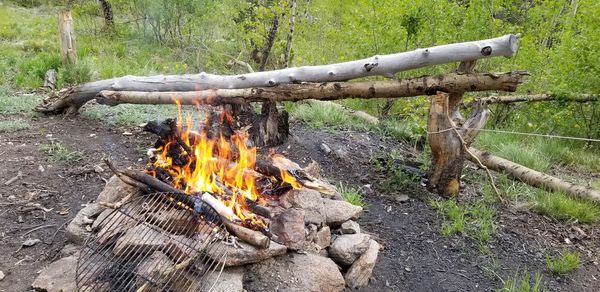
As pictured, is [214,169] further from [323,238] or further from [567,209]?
[567,209]

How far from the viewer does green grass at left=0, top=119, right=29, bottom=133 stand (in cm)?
492

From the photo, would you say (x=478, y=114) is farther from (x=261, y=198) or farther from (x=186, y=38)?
(x=186, y=38)

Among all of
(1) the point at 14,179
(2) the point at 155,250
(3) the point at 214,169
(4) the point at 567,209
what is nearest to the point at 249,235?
(2) the point at 155,250

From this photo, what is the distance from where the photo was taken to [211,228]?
2859mm

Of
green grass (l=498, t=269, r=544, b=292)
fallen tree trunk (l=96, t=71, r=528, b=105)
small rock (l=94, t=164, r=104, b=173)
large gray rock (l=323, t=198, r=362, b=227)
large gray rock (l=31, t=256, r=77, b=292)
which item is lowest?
green grass (l=498, t=269, r=544, b=292)

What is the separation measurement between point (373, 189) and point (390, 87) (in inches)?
44.1

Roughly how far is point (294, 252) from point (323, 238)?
30cm

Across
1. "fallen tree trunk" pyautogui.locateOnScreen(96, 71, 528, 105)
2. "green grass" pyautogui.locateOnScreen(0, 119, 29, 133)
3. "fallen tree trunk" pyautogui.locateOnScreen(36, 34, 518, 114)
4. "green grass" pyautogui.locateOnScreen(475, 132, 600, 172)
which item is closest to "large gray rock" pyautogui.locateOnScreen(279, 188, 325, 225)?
"fallen tree trunk" pyautogui.locateOnScreen(96, 71, 528, 105)

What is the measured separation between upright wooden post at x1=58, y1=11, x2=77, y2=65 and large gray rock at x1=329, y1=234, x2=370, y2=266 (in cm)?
590

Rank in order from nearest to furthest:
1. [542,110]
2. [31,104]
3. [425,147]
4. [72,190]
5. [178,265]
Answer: [178,265] < [72,190] < [425,147] < [31,104] < [542,110]

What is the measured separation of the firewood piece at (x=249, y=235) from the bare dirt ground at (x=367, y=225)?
36.5 inches

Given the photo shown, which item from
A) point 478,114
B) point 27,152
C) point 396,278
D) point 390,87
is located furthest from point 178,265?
point 478,114

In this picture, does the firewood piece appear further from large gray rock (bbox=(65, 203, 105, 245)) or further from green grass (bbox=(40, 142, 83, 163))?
green grass (bbox=(40, 142, 83, 163))

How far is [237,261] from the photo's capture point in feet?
8.87
